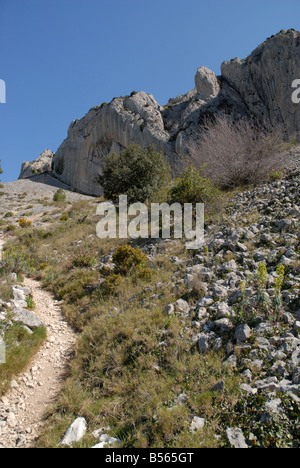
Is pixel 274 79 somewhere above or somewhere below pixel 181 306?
above

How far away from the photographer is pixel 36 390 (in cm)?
408

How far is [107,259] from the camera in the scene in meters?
8.83

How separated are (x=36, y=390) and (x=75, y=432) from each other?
140cm

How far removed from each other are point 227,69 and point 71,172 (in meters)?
34.3

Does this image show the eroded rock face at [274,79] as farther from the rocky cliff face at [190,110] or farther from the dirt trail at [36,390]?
the dirt trail at [36,390]

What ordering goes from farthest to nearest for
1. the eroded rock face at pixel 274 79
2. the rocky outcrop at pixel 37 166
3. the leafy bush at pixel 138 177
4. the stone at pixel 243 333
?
the rocky outcrop at pixel 37 166 → the eroded rock face at pixel 274 79 → the leafy bush at pixel 138 177 → the stone at pixel 243 333

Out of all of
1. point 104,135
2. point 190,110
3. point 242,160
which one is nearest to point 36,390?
point 242,160

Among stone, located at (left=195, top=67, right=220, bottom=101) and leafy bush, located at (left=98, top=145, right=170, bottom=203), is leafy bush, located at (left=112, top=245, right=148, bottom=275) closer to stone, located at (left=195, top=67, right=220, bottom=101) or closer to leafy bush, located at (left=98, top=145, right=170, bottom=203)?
leafy bush, located at (left=98, top=145, right=170, bottom=203)

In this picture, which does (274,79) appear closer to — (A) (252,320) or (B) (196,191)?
(B) (196,191)

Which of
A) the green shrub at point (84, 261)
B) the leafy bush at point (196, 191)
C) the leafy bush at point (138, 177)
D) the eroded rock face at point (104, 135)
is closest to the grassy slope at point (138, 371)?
the green shrub at point (84, 261)

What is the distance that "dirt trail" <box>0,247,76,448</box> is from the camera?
131 inches

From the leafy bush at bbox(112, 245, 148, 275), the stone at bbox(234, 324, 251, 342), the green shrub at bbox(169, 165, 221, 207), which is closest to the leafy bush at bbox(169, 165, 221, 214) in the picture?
the green shrub at bbox(169, 165, 221, 207)

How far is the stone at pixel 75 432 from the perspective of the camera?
2.97 meters

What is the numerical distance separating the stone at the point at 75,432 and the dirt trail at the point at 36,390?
572 mm
